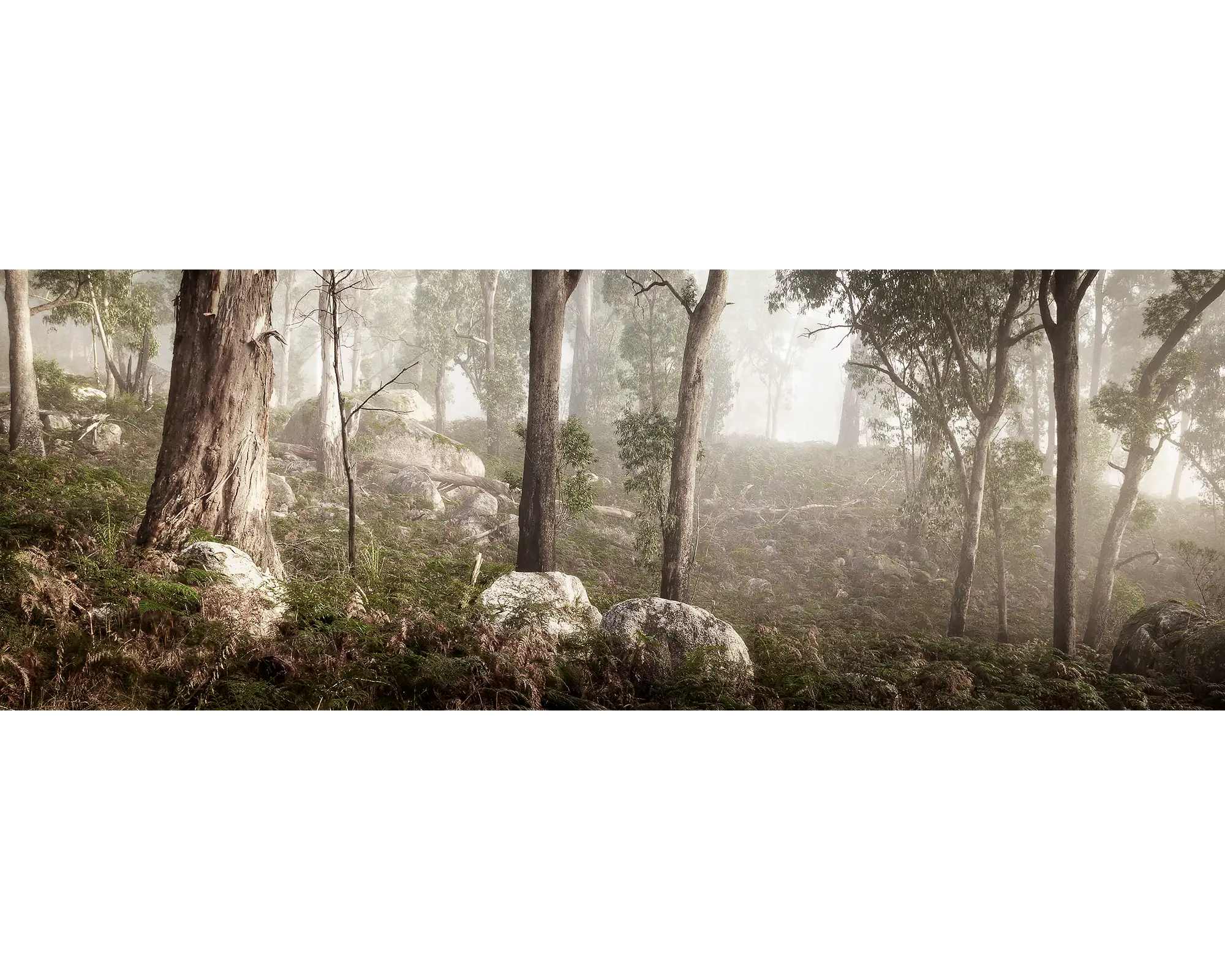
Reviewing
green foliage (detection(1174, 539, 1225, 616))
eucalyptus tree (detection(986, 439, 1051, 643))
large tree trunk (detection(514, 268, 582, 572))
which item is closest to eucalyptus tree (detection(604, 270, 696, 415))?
large tree trunk (detection(514, 268, 582, 572))

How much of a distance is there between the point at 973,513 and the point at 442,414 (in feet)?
14.9

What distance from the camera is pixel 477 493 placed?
506cm

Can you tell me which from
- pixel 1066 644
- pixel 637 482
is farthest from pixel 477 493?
pixel 1066 644

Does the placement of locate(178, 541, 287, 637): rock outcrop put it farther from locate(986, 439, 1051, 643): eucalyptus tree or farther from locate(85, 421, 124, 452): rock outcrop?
locate(986, 439, 1051, 643): eucalyptus tree

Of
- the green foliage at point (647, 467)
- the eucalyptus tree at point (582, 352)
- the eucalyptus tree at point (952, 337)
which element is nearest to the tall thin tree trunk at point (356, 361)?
the eucalyptus tree at point (582, 352)

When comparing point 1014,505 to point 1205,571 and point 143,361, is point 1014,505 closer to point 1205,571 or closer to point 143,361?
point 1205,571

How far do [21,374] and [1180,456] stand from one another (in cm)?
901

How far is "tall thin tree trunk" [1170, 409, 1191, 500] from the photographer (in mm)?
4412

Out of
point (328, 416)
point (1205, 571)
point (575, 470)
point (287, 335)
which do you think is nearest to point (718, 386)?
point (575, 470)

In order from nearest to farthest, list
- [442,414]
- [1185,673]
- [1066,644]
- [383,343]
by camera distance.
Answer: [1185,673] < [1066,644] < [442,414] < [383,343]

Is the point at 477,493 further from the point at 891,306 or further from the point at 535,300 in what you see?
the point at 891,306

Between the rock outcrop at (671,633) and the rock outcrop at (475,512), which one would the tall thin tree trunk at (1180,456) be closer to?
the rock outcrop at (671,633)

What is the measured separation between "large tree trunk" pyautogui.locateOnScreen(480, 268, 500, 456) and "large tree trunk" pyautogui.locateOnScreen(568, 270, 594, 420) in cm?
68

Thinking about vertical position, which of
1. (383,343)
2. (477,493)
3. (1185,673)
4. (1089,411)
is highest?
(383,343)
